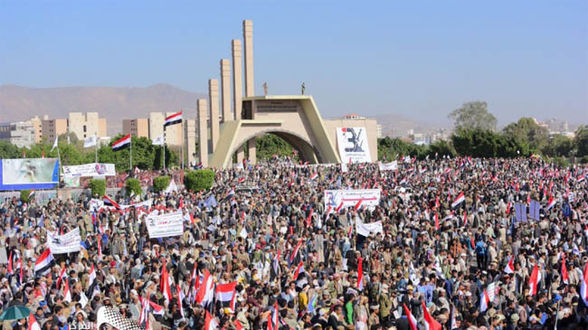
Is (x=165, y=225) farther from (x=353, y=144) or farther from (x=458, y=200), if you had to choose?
(x=353, y=144)

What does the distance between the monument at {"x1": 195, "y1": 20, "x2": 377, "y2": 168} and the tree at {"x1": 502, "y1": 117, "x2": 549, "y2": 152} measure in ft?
164

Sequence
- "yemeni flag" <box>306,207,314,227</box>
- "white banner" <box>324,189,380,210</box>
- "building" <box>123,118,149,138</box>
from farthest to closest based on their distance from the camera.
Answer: "building" <box>123,118,149,138</box> < "white banner" <box>324,189,380,210</box> < "yemeni flag" <box>306,207,314,227</box>

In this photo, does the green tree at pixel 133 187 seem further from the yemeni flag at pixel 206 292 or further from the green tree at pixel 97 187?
the yemeni flag at pixel 206 292

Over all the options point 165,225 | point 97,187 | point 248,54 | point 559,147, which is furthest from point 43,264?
point 559,147

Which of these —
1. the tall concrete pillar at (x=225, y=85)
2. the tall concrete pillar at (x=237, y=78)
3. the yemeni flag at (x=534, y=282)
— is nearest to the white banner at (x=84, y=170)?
the tall concrete pillar at (x=237, y=78)

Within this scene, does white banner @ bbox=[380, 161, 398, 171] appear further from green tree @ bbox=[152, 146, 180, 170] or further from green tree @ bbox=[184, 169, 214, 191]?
green tree @ bbox=[152, 146, 180, 170]

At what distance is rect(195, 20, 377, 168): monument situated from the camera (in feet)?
162

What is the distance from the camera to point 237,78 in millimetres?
53062

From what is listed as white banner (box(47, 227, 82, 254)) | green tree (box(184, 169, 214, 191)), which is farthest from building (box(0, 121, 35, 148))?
white banner (box(47, 227, 82, 254))

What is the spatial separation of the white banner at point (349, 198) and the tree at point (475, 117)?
231 feet

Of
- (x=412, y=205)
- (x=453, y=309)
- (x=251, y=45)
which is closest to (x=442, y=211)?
(x=412, y=205)

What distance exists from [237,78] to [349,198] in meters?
29.7

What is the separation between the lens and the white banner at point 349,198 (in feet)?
80.3

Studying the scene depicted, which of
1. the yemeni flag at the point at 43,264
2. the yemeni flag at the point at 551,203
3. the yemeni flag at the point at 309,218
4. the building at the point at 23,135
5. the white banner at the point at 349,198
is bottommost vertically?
the yemeni flag at the point at 43,264
